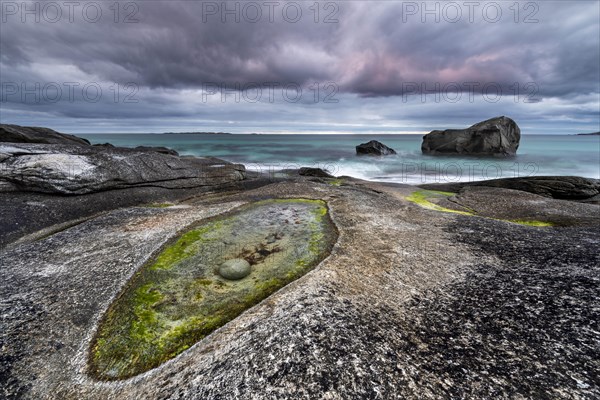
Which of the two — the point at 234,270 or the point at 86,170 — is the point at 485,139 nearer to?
the point at 234,270

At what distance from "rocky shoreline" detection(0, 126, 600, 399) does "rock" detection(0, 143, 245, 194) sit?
2816mm

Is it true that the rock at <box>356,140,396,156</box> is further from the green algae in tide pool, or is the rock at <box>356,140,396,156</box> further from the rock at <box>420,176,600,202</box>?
the green algae in tide pool

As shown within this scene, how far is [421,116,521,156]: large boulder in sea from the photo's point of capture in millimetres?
84800

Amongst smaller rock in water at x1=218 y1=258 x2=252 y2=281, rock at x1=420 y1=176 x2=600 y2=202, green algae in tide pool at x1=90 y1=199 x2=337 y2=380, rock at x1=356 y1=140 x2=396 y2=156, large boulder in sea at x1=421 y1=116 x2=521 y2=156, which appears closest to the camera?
green algae in tide pool at x1=90 y1=199 x2=337 y2=380

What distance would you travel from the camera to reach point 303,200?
66.5 feet

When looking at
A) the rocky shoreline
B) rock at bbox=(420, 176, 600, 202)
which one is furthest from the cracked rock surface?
rock at bbox=(420, 176, 600, 202)

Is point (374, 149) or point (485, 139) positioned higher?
point (485, 139)

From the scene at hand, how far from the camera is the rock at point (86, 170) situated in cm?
1819

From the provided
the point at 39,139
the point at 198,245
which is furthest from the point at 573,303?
the point at 39,139

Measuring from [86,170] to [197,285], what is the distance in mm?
15882

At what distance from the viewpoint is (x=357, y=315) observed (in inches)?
296

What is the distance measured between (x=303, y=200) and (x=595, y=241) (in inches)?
584

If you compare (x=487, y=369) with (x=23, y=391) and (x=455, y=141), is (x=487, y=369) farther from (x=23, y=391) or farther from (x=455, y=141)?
(x=455, y=141)

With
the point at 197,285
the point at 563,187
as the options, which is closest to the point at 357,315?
the point at 197,285
